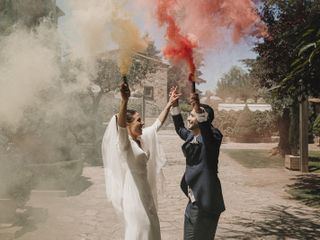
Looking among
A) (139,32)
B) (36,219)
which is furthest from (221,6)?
(36,219)

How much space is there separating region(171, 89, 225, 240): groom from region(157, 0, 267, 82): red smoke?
2.46 feet

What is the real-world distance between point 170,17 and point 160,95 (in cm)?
4386

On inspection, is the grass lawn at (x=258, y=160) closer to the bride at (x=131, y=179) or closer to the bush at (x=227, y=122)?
the bush at (x=227, y=122)

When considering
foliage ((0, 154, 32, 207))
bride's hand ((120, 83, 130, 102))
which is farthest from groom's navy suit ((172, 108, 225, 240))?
foliage ((0, 154, 32, 207))

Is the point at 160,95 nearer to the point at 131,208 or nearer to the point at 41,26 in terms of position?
the point at 41,26

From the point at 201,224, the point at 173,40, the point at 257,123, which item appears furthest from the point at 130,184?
the point at 257,123

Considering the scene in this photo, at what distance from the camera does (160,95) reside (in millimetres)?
49438

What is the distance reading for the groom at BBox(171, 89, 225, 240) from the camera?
423 centimetres

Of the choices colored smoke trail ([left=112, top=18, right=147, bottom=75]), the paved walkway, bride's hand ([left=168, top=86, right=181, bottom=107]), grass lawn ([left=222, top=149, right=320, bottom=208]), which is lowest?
the paved walkway

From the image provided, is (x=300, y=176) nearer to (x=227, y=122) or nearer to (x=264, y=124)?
(x=264, y=124)

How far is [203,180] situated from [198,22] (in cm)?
326

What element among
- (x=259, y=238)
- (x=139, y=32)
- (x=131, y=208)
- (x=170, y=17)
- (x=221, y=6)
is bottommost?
(x=259, y=238)

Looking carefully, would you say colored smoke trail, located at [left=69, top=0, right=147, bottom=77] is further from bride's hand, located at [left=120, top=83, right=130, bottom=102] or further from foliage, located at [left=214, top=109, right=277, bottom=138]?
foliage, located at [left=214, top=109, right=277, bottom=138]

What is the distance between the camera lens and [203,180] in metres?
4.26
